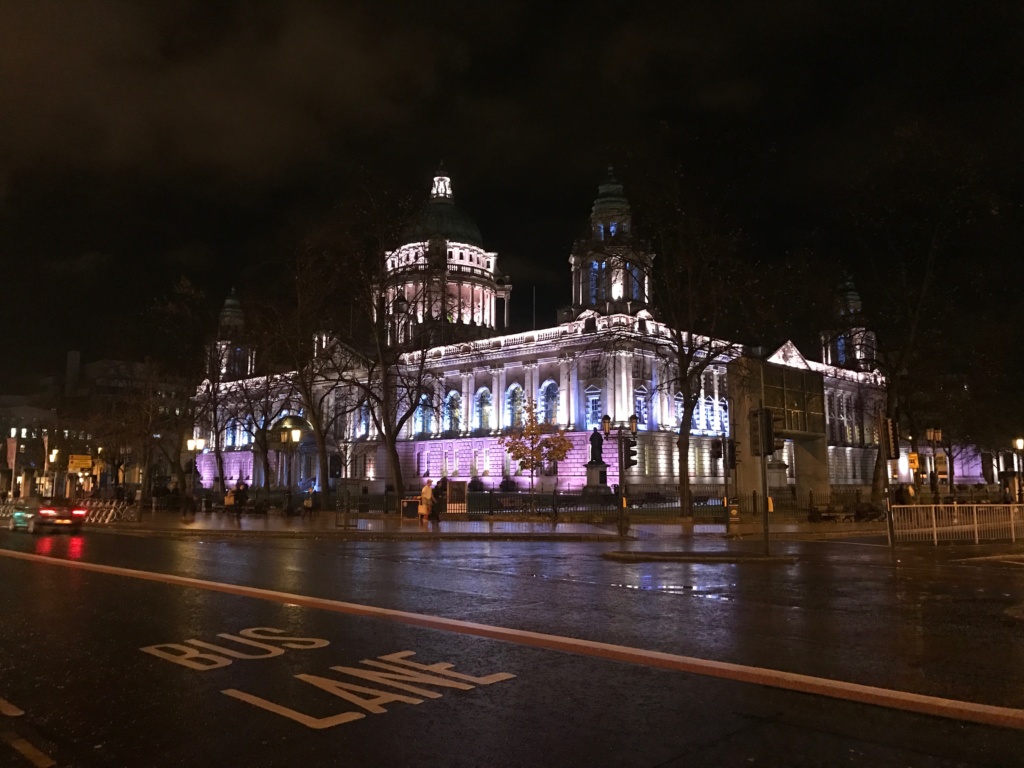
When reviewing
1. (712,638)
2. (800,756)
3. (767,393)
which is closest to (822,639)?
(712,638)

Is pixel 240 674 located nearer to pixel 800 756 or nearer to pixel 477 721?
pixel 477 721

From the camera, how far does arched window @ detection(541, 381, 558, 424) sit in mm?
77500

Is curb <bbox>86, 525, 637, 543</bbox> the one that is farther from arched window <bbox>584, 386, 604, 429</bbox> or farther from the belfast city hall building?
arched window <bbox>584, 386, 604, 429</bbox>

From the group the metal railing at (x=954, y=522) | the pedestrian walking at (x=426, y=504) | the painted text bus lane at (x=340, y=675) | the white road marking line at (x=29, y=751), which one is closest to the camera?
the white road marking line at (x=29, y=751)

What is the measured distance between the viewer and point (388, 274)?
135 feet

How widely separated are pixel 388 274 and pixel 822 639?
3434 cm

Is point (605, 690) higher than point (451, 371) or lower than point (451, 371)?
lower

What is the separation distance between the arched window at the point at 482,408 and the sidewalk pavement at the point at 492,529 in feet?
149

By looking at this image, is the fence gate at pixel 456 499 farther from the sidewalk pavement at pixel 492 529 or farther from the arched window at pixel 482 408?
the arched window at pixel 482 408

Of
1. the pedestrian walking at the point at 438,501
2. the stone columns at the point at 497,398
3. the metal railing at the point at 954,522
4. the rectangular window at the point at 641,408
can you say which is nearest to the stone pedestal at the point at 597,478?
the pedestrian walking at the point at 438,501

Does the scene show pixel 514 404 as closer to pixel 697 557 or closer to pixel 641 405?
pixel 641 405

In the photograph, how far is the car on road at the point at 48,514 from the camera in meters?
29.3

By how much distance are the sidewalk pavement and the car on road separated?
1.89m

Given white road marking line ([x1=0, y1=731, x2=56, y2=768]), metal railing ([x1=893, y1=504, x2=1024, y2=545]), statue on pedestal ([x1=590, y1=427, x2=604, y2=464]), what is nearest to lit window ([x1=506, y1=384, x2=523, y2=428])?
statue on pedestal ([x1=590, y1=427, x2=604, y2=464])
